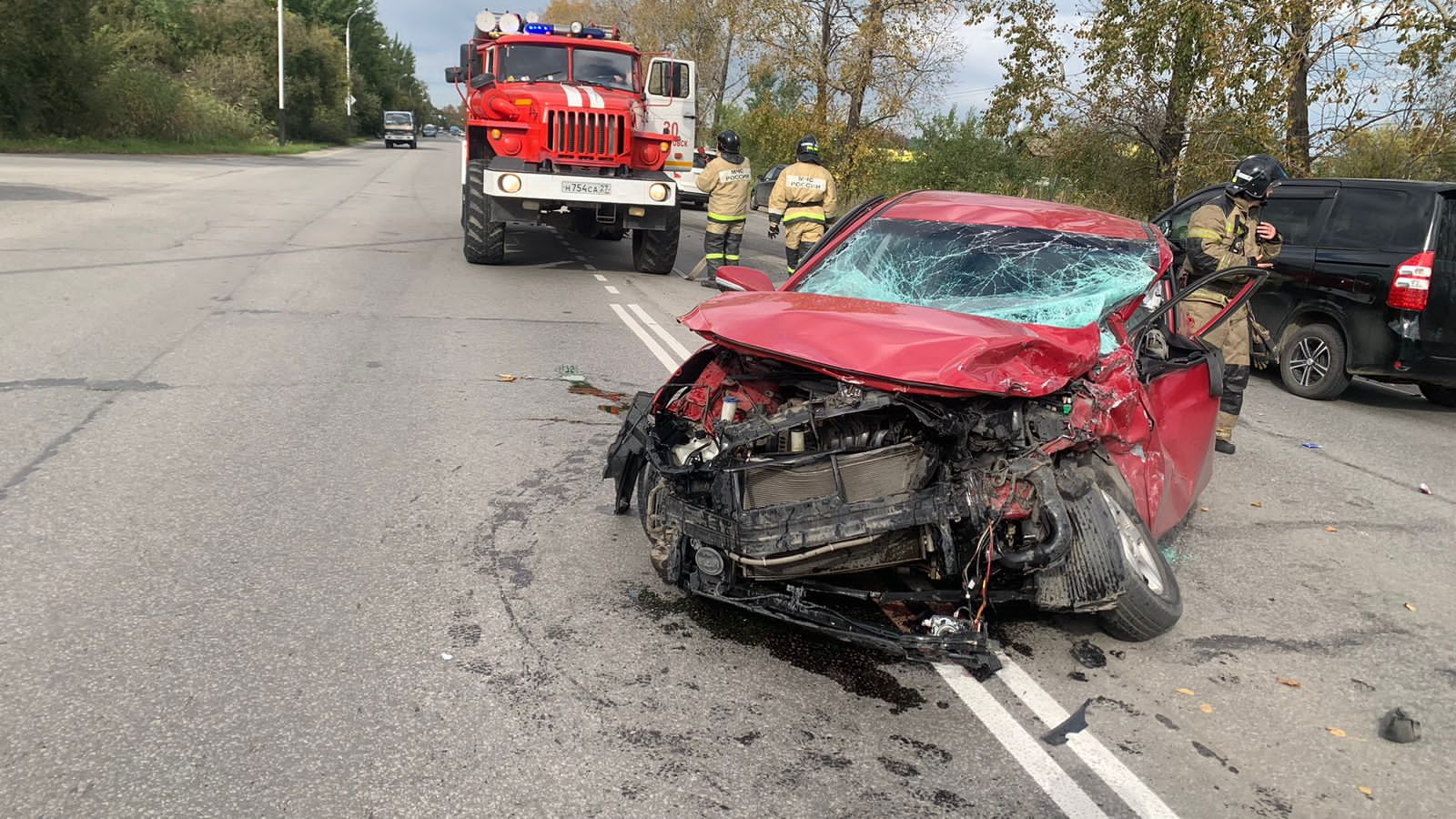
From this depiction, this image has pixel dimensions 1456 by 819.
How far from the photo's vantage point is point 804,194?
1115cm

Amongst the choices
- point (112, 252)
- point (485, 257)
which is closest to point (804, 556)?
point (485, 257)

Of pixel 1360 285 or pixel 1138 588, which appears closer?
pixel 1138 588

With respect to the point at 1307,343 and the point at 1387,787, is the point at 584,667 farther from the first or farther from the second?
the point at 1307,343

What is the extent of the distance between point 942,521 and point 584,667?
4.22 ft

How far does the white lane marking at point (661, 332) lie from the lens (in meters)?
9.02

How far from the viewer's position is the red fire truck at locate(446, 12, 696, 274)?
12.4 metres

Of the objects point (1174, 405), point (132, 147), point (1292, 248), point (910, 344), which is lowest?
point (1174, 405)

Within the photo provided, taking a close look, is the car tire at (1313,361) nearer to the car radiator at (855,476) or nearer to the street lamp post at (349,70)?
the car radiator at (855,476)

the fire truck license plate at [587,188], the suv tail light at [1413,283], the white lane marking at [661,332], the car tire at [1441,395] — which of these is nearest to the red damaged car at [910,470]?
the white lane marking at [661,332]

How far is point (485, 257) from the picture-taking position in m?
13.5

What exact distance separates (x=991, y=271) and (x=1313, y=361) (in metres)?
5.74

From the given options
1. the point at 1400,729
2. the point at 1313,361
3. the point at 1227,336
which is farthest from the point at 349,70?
the point at 1400,729

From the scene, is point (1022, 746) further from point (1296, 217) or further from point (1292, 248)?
point (1296, 217)

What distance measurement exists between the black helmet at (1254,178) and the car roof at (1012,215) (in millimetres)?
2144
